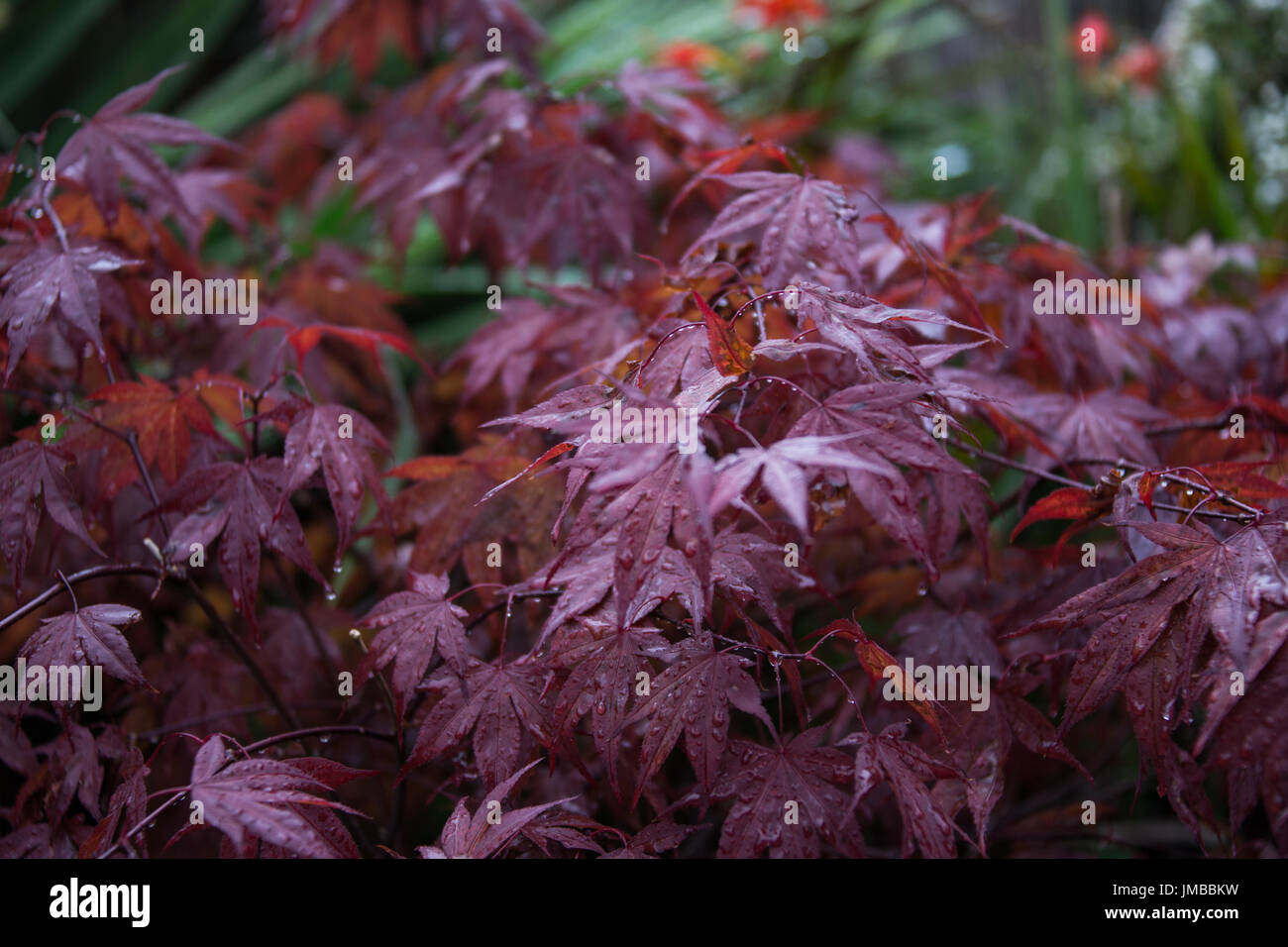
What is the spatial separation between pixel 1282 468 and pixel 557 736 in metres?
0.72

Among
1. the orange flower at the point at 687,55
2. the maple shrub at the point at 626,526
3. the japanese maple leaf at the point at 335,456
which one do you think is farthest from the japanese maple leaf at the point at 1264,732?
the orange flower at the point at 687,55

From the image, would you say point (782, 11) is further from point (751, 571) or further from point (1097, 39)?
point (751, 571)

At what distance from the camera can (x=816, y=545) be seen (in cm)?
109

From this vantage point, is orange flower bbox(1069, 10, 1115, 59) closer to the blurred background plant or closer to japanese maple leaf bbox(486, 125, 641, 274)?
the blurred background plant

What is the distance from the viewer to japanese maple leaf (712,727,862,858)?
0.69 meters

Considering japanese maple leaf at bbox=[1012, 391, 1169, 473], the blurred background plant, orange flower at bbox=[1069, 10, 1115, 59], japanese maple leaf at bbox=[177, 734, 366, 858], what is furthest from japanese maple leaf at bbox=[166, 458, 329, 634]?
orange flower at bbox=[1069, 10, 1115, 59]

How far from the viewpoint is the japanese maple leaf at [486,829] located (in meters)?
0.67

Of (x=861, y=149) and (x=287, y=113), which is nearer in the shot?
(x=287, y=113)

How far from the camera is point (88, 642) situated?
74 cm

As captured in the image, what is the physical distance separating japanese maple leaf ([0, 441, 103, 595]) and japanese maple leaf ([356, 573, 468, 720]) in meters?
0.25

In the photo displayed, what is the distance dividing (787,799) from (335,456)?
498 mm

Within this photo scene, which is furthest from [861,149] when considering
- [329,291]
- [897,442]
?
[897,442]

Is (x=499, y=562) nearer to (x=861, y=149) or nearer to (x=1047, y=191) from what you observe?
(x=861, y=149)

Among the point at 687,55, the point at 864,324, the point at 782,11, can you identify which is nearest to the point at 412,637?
the point at 864,324
